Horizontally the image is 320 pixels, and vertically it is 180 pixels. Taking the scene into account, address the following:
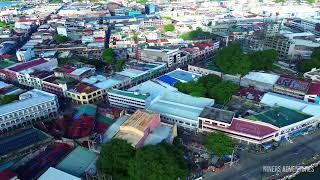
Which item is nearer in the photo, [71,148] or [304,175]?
[304,175]

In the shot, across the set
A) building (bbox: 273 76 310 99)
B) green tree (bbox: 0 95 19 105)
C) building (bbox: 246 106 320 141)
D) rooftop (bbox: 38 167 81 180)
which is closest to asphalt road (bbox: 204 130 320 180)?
building (bbox: 246 106 320 141)

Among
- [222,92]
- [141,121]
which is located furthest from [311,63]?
[141,121]

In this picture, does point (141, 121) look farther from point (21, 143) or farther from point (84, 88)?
point (84, 88)

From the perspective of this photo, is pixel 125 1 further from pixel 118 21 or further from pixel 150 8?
pixel 118 21

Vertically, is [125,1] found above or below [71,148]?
above

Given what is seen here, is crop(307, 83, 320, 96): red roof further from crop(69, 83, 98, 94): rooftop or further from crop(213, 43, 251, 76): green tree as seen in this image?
crop(69, 83, 98, 94): rooftop

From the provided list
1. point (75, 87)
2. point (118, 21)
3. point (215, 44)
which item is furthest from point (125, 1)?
point (75, 87)
